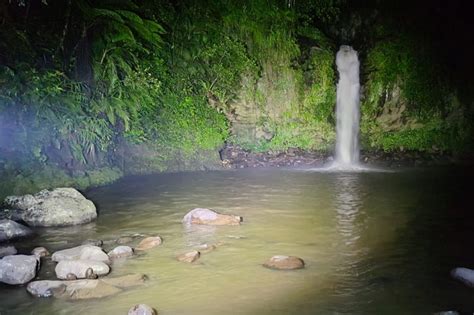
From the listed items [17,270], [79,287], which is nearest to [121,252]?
[79,287]

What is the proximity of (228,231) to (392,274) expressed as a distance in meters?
2.76

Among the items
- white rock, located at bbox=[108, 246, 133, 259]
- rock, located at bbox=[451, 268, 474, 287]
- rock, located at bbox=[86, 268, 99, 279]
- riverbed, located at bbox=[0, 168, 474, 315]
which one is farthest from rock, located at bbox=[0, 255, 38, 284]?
rock, located at bbox=[451, 268, 474, 287]

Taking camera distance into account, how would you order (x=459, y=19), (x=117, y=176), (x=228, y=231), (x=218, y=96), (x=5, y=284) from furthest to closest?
(x=459, y=19) → (x=218, y=96) → (x=117, y=176) → (x=228, y=231) → (x=5, y=284)

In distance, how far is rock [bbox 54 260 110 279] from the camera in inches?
218

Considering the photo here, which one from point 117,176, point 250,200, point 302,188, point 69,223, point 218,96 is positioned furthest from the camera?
point 218,96

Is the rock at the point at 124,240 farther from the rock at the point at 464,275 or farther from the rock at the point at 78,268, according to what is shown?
the rock at the point at 464,275

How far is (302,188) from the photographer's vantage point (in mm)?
11008

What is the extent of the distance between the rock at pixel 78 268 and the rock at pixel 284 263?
6.42 feet

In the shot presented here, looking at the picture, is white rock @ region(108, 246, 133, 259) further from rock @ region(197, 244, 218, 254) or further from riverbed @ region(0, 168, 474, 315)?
rock @ region(197, 244, 218, 254)

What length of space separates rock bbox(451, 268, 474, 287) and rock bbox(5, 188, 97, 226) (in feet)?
18.9

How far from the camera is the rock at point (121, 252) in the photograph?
248 inches

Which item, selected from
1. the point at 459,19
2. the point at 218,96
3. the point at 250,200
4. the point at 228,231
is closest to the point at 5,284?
the point at 228,231

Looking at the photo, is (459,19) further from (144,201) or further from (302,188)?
(144,201)

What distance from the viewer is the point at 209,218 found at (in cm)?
802
